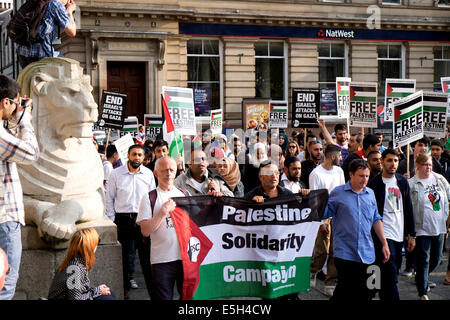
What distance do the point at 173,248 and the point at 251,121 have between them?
19141 mm

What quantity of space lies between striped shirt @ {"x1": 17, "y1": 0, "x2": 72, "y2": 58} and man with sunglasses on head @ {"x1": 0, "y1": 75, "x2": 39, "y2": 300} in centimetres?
167

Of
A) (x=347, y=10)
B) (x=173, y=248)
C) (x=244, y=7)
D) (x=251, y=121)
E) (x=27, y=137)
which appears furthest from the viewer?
(x=347, y=10)

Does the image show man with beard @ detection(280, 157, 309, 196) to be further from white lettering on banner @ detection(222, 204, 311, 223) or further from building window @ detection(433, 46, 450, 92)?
building window @ detection(433, 46, 450, 92)

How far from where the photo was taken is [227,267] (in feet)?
19.1

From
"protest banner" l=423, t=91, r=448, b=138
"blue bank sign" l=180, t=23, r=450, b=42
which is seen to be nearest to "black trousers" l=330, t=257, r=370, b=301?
"protest banner" l=423, t=91, r=448, b=138

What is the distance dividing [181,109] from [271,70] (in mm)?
18016

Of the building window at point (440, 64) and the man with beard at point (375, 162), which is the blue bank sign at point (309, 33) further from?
the man with beard at point (375, 162)

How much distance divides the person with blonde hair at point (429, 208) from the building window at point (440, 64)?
24.1 meters

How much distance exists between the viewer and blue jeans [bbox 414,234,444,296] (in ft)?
23.6

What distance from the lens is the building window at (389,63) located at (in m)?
29.5

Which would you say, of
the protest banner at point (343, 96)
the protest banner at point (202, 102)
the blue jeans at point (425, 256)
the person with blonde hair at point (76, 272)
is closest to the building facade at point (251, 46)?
the protest banner at point (202, 102)

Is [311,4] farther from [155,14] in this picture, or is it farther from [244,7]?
[155,14]

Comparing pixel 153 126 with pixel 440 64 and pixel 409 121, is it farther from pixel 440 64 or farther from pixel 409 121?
pixel 440 64

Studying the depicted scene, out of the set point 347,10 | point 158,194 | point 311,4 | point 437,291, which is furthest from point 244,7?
point 158,194
